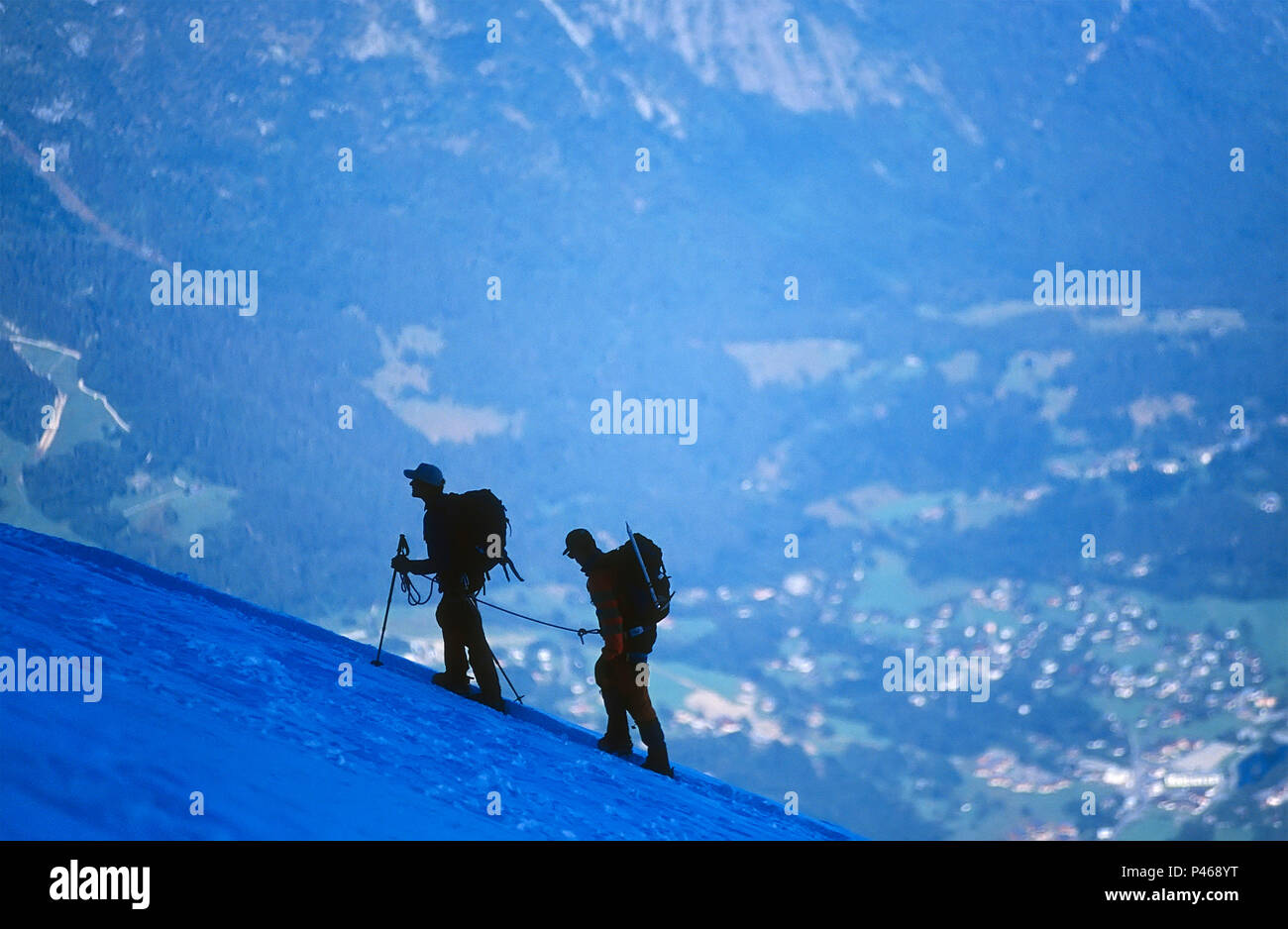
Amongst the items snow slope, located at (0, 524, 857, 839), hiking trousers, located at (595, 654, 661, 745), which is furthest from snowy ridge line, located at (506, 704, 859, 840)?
hiking trousers, located at (595, 654, 661, 745)

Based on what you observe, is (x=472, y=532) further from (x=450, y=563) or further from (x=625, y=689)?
(x=625, y=689)

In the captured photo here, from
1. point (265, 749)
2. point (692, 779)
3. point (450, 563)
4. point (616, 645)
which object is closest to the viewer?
point (265, 749)

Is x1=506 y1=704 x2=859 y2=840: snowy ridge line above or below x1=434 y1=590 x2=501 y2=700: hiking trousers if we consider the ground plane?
below

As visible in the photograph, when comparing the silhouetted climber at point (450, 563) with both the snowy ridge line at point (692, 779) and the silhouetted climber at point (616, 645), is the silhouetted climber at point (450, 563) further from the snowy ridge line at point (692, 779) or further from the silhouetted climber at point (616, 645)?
the silhouetted climber at point (616, 645)

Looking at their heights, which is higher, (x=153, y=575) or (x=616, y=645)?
(x=153, y=575)

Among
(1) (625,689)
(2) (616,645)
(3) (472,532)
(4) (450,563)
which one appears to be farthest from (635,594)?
(4) (450,563)

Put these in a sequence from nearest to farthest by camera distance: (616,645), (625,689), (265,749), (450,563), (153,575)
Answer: (265,749) < (616,645) < (625,689) < (450,563) < (153,575)

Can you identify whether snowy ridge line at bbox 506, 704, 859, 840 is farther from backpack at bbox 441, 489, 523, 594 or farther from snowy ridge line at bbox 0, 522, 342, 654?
snowy ridge line at bbox 0, 522, 342, 654
